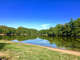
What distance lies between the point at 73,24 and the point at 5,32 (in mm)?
87650

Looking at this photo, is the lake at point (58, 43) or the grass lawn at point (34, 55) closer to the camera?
the grass lawn at point (34, 55)

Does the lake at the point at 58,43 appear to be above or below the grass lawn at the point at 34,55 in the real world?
below

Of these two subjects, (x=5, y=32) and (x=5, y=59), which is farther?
(x=5, y=32)

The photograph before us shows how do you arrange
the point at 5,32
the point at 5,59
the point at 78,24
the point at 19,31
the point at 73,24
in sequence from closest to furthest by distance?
the point at 5,59, the point at 78,24, the point at 73,24, the point at 5,32, the point at 19,31

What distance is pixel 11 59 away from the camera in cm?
705

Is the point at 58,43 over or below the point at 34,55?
below

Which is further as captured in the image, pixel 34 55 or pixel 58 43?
pixel 58 43

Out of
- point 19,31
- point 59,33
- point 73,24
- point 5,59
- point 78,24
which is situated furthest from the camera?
point 19,31

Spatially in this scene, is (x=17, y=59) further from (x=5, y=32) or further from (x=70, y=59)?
(x=5, y=32)

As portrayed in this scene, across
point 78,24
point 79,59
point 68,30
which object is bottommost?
point 79,59

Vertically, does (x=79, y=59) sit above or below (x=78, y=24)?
below

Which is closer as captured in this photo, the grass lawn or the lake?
the grass lawn

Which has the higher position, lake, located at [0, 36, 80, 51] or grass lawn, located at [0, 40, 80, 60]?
grass lawn, located at [0, 40, 80, 60]

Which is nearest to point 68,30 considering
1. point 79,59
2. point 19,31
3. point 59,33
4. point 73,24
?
point 73,24
